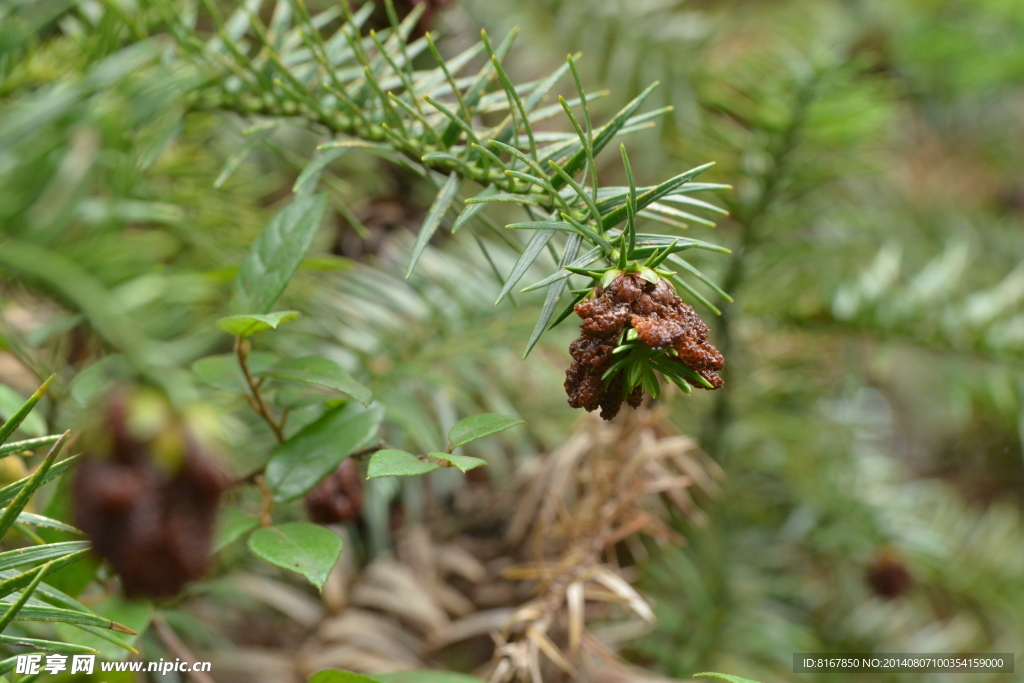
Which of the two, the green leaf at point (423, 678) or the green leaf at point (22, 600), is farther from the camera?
the green leaf at point (423, 678)

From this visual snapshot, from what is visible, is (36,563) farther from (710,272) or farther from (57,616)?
(710,272)

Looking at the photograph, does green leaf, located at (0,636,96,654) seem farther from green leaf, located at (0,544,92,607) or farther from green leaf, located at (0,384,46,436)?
green leaf, located at (0,384,46,436)

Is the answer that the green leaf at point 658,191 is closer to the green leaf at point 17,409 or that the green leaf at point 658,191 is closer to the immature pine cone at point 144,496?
the immature pine cone at point 144,496

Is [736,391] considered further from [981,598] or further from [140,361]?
[140,361]

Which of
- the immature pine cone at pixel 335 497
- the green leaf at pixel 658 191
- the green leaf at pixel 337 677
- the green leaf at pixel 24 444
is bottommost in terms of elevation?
the green leaf at pixel 337 677

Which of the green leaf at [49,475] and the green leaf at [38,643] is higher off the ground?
the green leaf at [49,475]

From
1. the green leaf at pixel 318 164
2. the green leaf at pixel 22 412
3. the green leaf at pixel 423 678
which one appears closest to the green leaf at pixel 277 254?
the green leaf at pixel 318 164

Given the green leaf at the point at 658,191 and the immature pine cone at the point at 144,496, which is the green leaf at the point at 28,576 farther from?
the green leaf at the point at 658,191
